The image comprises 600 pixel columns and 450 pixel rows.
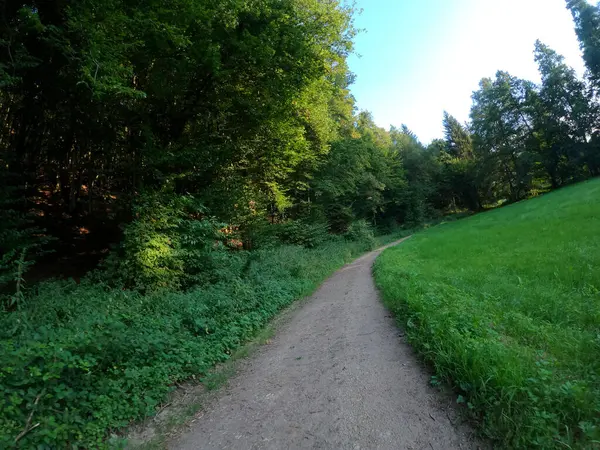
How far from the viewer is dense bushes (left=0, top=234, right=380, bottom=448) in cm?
308

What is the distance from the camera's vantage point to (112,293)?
22.9 feet

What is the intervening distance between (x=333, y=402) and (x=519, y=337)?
282 cm

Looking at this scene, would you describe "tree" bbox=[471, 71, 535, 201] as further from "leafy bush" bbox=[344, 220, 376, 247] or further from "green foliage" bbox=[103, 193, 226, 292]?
"green foliage" bbox=[103, 193, 226, 292]

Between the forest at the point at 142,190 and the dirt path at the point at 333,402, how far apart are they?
91 centimetres

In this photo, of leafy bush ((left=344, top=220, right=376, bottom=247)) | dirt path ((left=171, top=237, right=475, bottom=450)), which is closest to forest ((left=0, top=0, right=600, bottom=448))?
dirt path ((left=171, top=237, right=475, bottom=450))

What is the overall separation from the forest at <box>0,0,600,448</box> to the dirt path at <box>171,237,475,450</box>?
905 millimetres

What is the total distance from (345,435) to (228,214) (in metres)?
10.9

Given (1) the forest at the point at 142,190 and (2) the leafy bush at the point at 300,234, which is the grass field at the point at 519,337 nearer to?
(1) the forest at the point at 142,190

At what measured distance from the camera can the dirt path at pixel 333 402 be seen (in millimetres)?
3133

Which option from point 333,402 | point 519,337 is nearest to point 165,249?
point 333,402

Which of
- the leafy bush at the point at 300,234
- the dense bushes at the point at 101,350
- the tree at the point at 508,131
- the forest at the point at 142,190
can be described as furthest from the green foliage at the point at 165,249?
the tree at the point at 508,131

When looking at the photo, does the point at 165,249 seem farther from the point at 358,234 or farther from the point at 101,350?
the point at 358,234

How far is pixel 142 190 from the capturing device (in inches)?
378

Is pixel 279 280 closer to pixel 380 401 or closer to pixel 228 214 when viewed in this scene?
pixel 228 214
